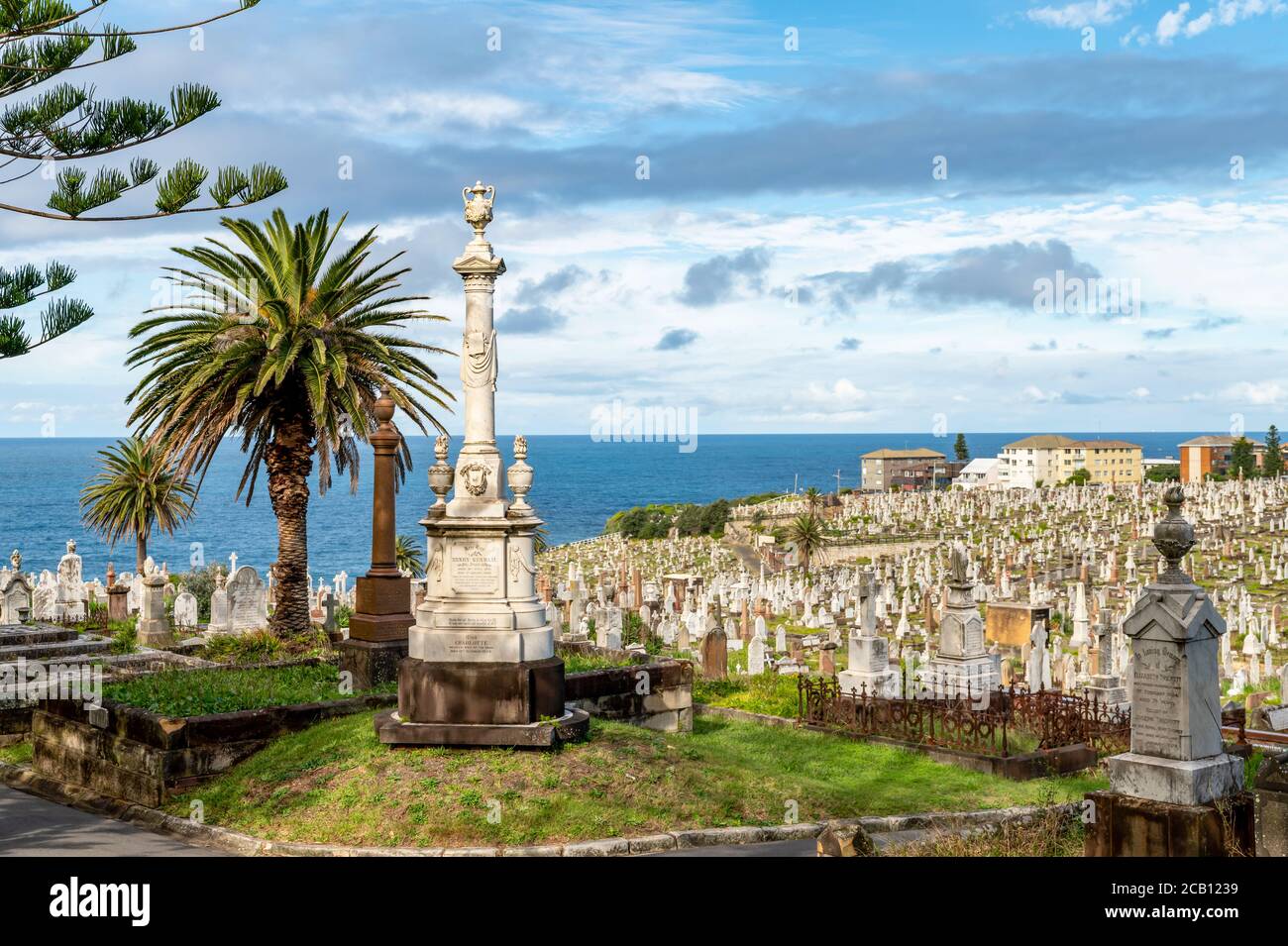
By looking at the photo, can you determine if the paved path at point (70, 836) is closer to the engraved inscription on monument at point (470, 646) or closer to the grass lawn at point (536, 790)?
the grass lawn at point (536, 790)

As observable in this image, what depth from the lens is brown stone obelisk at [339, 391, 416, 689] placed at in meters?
16.1

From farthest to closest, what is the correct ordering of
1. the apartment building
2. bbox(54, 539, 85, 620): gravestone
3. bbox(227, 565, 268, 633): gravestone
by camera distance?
1. the apartment building
2. bbox(54, 539, 85, 620): gravestone
3. bbox(227, 565, 268, 633): gravestone

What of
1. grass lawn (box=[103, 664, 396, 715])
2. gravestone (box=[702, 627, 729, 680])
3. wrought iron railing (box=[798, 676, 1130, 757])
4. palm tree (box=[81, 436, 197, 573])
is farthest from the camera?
palm tree (box=[81, 436, 197, 573])

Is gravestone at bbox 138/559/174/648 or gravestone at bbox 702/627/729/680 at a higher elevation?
gravestone at bbox 138/559/174/648

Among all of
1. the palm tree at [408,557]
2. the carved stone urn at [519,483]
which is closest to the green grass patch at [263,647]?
the carved stone urn at [519,483]

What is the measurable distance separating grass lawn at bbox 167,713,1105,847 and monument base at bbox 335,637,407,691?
3252 mm

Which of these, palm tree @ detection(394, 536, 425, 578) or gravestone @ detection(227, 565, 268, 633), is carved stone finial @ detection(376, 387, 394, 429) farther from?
palm tree @ detection(394, 536, 425, 578)

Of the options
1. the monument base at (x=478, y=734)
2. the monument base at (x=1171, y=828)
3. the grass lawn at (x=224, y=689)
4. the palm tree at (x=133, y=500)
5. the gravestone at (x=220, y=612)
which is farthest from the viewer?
the palm tree at (x=133, y=500)

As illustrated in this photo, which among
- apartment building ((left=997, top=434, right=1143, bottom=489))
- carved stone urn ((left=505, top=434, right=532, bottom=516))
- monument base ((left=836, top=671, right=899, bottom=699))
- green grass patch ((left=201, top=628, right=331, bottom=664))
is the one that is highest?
apartment building ((left=997, top=434, right=1143, bottom=489))

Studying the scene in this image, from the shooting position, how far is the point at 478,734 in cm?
1136

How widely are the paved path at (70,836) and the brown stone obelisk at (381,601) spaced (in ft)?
15.6

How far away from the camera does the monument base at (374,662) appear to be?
16.0 meters

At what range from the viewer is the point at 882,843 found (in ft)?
33.0

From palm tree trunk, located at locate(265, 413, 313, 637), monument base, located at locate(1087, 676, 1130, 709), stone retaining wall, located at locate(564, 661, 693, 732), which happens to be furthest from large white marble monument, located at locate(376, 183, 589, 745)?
monument base, located at locate(1087, 676, 1130, 709)
